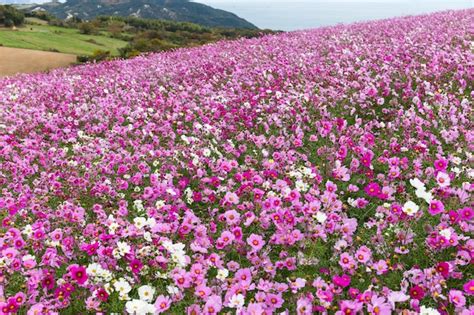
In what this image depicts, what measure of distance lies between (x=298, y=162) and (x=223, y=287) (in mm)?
3024

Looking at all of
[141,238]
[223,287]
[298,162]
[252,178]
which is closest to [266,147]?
[298,162]

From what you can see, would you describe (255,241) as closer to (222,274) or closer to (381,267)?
(222,274)

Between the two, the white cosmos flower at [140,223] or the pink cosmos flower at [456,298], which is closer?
the pink cosmos flower at [456,298]

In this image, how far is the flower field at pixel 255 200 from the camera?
3.71 meters

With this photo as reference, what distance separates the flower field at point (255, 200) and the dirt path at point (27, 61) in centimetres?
2370

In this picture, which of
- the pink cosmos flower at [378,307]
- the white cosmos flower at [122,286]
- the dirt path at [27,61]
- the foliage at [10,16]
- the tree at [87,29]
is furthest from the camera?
the tree at [87,29]

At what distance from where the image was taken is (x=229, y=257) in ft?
15.1

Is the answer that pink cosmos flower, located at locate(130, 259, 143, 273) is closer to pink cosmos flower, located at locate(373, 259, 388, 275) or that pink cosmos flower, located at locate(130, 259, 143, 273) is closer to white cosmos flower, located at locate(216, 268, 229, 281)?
white cosmos flower, located at locate(216, 268, 229, 281)

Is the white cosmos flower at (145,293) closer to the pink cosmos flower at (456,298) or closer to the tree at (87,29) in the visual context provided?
the pink cosmos flower at (456,298)

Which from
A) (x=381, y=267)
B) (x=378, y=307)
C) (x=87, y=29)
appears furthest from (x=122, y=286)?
(x=87, y=29)

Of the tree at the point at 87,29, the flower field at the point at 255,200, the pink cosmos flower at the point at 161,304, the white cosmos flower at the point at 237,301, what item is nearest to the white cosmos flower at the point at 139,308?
the flower field at the point at 255,200

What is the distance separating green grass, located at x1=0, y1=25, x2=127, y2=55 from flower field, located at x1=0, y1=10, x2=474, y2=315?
41.3 meters

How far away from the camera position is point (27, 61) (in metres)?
35.1

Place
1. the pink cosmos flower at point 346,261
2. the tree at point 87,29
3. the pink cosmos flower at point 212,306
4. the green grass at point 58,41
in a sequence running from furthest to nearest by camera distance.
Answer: the tree at point 87,29, the green grass at point 58,41, the pink cosmos flower at point 346,261, the pink cosmos flower at point 212,306
